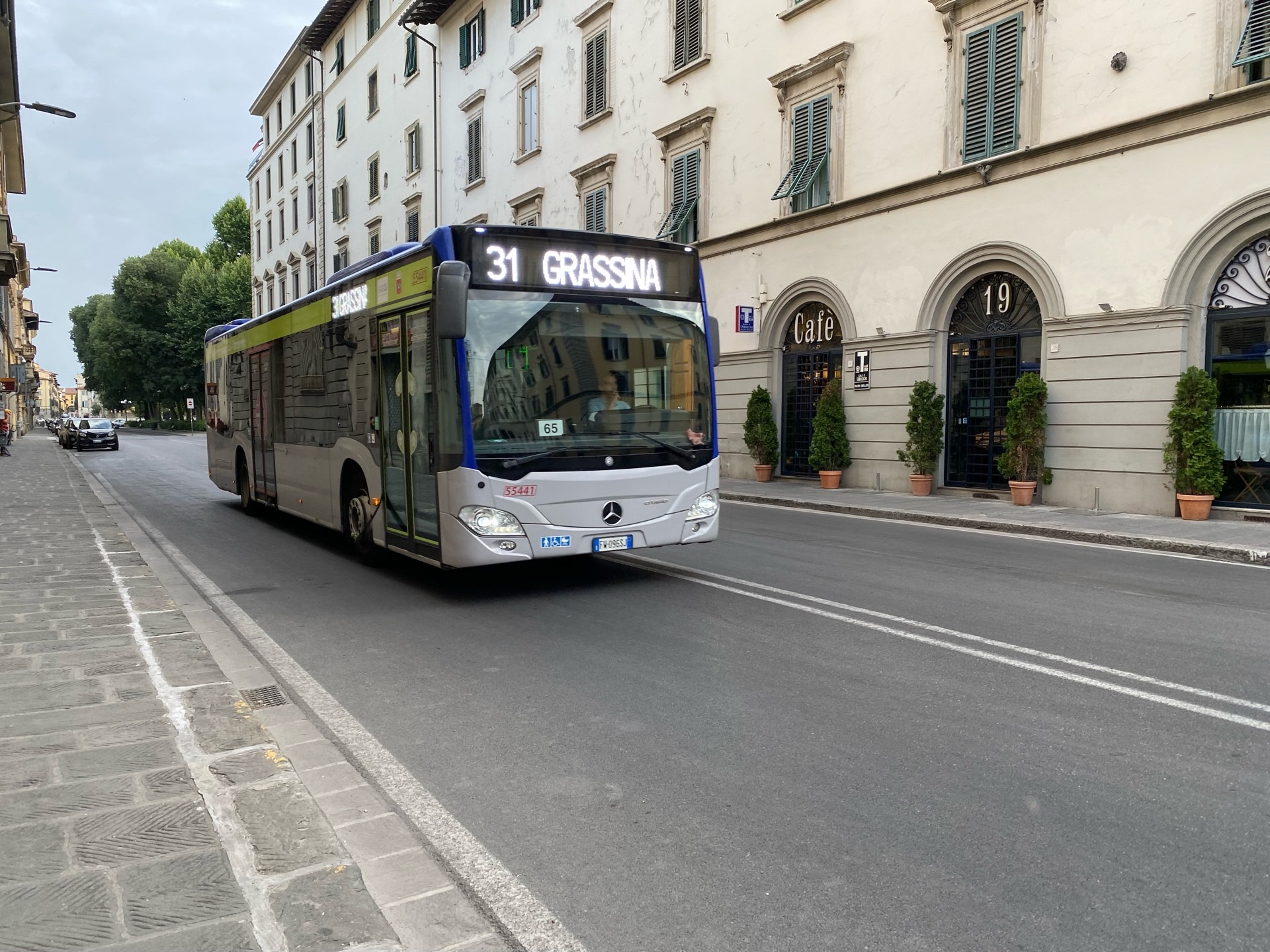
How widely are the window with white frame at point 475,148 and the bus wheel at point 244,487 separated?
64.1ft

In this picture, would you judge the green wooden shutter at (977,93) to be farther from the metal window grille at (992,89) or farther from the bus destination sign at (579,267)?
the bus destination sign at (579,267)

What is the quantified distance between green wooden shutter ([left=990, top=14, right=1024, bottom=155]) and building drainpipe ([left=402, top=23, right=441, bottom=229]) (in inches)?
897

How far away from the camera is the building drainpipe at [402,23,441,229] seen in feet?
112

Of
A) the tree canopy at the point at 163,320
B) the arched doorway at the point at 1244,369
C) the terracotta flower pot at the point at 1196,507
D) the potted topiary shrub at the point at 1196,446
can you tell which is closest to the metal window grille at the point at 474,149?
the arched doorway at the point at 1244,369

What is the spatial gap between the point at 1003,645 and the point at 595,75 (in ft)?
76.7

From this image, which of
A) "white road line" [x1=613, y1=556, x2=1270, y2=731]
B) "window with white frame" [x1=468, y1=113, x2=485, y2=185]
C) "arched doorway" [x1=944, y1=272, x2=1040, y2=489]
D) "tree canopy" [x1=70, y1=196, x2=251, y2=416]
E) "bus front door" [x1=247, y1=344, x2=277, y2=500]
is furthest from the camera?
"tree canopy" [x1=70, y1=196, x2=251, y2=416]

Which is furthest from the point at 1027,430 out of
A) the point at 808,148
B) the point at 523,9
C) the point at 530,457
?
the point at 523,9

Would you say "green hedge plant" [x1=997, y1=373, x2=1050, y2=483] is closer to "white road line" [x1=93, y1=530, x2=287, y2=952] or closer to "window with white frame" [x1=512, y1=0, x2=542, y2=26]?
"white road line" [x1=93, y1=530, x2=287, y2=952]

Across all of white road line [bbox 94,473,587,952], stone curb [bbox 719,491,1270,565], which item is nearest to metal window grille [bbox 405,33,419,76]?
stone curb [bbox 719,491,1270,565]

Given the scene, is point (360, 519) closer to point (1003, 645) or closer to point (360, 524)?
point (360, 524)

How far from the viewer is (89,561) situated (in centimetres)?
921

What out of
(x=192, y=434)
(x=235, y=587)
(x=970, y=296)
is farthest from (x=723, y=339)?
(x=192, y=434)

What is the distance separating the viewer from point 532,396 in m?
7.18

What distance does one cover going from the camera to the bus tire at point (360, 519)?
9055 mm
